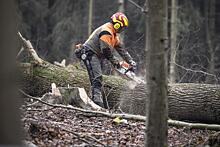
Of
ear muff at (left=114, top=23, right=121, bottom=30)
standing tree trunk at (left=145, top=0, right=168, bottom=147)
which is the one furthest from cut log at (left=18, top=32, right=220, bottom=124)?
standing tree trunk at (left=145, top=0, right=168, bottom=147)

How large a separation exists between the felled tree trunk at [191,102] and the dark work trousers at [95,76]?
2.73 feet

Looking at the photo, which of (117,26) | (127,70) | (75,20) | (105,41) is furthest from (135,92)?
(75,20)

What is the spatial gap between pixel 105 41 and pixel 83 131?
3013 millimetres

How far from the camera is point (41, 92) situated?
10.5 meters

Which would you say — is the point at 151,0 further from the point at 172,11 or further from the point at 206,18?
the point at 206,18

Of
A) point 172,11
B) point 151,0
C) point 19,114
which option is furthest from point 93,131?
point 172,11

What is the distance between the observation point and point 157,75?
18.2ft

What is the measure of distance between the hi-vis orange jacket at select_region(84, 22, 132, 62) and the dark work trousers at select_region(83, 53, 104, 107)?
191 millimetres

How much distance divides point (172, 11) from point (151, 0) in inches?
539

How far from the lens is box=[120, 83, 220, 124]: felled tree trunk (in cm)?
839

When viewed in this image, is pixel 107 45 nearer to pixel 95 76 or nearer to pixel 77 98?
pixel 95 76

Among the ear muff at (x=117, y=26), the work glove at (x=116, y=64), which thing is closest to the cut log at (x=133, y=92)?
the work glove at (x=116, y=64)

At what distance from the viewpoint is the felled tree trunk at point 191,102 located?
8.39m

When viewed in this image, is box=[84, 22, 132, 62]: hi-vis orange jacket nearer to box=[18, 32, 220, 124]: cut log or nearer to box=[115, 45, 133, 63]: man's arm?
box=[115, 45, 133, 63]: man's arm
